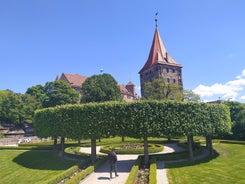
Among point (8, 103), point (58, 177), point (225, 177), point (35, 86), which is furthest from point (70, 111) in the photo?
point (35, 86)

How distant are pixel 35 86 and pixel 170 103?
7170 cm

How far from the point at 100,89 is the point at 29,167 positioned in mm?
36577

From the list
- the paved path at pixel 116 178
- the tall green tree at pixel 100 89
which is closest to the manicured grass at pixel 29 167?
the paved path at pixel 116 178

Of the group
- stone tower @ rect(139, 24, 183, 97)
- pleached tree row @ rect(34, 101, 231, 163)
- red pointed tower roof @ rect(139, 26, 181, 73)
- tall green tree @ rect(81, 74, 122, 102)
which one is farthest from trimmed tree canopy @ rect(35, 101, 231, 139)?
red pointed tower roof @ rect(139, 26, 181, 73)

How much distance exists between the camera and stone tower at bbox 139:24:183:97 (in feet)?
246

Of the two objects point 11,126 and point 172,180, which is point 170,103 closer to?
point 172,180

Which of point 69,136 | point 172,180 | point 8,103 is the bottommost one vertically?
point 172,180

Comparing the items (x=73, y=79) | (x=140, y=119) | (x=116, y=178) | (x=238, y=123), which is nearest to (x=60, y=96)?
(x=73, y=79)

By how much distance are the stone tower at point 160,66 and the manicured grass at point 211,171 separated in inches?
2106

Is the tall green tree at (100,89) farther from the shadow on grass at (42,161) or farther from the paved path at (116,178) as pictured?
Result: the paved path at (116,178)

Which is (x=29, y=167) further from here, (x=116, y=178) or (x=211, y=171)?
(x=211, y=171)

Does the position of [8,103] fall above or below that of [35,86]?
below

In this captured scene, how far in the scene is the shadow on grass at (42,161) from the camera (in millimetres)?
23278

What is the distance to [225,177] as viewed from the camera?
16.6m
